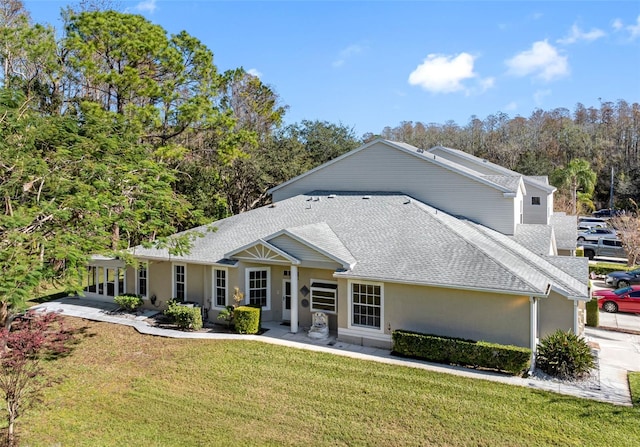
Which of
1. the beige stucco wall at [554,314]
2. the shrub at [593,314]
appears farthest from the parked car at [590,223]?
the beige stucco wall at [554,314]

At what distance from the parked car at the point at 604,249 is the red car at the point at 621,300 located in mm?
16621

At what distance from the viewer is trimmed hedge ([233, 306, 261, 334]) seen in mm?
16797

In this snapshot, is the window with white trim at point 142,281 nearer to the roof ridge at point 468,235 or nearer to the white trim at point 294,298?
the white trim at point 294,298

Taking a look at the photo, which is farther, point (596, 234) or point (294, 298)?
point (596, 234)

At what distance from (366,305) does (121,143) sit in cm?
1393

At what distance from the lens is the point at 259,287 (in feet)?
60.6

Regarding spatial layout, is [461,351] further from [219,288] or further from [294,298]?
[219,288]

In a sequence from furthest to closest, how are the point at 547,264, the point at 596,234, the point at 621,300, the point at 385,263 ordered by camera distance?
the point at 596,234 < the point at 621,300 < the point at 547,264 < the point at 385,263

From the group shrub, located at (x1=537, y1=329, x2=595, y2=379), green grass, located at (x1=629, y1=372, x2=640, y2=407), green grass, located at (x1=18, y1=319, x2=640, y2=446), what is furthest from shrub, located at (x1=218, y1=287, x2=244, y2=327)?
green grass, located at (x1=629, y1=372, x2=640, y2=407)

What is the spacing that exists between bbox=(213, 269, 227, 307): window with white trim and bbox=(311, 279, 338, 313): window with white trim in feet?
13.5

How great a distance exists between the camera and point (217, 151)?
3297cm

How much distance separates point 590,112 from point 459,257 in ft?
317

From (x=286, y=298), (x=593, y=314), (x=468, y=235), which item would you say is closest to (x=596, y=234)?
(x=593, y=314)

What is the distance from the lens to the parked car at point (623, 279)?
2539 centimetres
